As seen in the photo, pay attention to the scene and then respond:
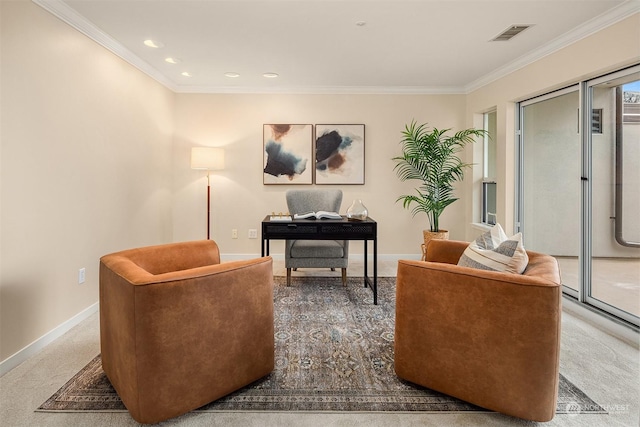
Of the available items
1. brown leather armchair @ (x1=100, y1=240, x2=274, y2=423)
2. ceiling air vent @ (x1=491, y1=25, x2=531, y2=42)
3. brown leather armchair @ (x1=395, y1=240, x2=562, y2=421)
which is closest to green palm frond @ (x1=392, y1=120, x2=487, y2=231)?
ceiling air vent @ (x1=491, y1=25, x2=531, y2=42)

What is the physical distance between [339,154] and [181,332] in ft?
12.0

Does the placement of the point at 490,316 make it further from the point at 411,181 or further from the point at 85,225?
the point at 411,181

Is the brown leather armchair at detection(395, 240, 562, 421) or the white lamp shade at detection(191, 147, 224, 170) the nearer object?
the brown leather armchair at detection(395, 240, 562, 421)

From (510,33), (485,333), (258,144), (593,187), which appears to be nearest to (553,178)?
(593,187)

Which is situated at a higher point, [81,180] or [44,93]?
[44,93]

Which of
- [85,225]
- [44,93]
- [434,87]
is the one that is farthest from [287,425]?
[434,87]

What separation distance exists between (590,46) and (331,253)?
2.85 metres

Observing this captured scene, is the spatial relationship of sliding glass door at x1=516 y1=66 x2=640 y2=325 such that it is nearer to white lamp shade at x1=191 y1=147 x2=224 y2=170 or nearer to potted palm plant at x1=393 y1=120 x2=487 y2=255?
potted palm plant at x1=393 y1=120 x2=487 y2=255

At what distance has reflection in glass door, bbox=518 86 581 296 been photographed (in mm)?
3197

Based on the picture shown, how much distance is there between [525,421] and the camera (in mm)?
1612

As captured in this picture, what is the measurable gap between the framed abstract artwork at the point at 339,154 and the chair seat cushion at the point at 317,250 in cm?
143

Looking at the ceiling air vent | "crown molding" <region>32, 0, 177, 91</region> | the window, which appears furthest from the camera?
the window

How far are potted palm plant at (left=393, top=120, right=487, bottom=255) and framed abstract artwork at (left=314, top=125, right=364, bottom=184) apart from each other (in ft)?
1.77

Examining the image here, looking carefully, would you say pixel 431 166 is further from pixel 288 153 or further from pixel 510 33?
pixel 288 153
